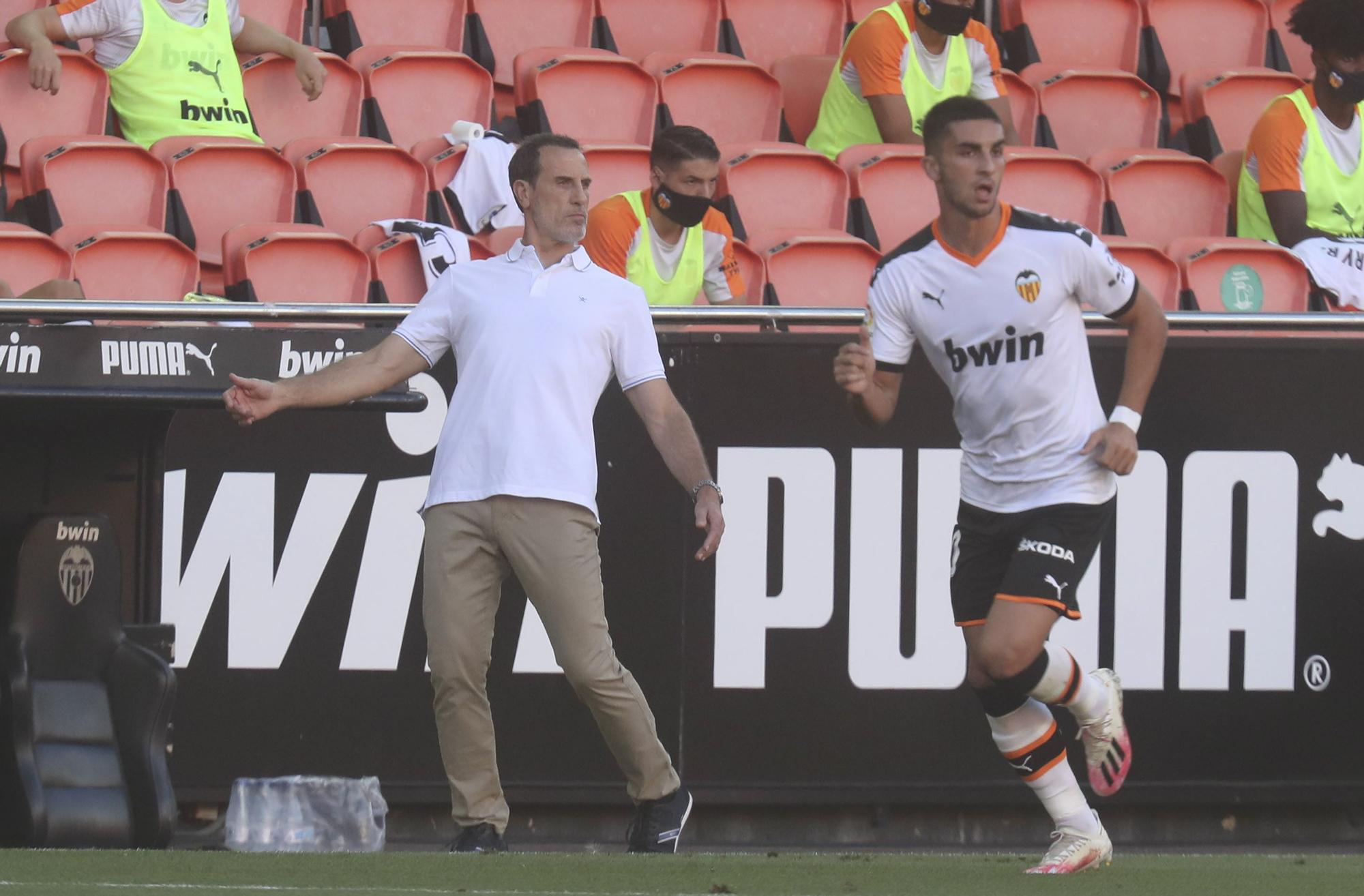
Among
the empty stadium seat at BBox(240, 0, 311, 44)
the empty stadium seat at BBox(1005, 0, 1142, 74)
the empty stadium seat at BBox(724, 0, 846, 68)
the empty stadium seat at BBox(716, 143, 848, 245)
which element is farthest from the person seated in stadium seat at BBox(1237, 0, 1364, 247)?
the empty stadium seat at BBox(240, 0, 311, 44)

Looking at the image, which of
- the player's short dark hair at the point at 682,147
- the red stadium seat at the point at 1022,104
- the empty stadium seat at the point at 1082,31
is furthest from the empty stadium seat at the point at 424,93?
the empty stadium seat at the point at 1082,31

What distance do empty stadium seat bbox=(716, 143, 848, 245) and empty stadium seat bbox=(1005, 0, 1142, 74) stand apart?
92.1 inches

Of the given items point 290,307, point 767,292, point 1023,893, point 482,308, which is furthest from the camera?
point 767,292

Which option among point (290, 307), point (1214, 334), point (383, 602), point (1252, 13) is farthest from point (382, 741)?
point (1252, 13)

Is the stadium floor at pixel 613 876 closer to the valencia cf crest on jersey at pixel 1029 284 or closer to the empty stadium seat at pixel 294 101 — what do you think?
the valencia cf crest on jersey at pixel 1029 284

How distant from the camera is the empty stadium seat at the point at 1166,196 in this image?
8844mm

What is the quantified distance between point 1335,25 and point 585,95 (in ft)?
10.7

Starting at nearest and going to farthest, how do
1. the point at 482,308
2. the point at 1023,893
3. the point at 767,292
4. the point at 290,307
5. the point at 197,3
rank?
1. the point at 1023,893
2. the point at 482,308
3. the point at 290,307
4. the point at 767,292
5. the point at 197,3

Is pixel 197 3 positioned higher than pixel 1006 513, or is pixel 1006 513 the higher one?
pixel 197 3

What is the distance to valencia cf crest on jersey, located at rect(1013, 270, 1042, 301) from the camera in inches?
199

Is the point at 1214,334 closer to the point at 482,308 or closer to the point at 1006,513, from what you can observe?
the point at 1006,513

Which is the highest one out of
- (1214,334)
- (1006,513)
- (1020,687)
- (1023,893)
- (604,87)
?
(604,87)

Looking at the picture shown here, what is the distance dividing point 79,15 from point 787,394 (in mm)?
3528

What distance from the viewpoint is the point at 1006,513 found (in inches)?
202
